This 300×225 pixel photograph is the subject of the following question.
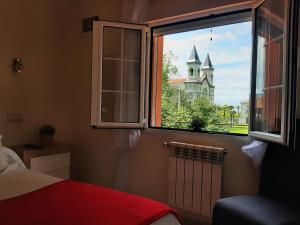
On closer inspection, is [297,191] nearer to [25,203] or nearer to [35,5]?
[25,203]

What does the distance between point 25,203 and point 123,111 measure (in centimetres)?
170

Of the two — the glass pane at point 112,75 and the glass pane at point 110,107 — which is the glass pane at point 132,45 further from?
the glass pane at point 110,107

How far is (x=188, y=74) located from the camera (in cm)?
316

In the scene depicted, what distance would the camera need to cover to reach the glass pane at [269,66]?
2.18m

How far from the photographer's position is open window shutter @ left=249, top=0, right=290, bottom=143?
2.14 meters

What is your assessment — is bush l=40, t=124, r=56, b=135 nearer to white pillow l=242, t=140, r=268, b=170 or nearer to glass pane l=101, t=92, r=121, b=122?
glass pane l=101, t=92, r=121, b=122

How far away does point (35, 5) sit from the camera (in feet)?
11.4

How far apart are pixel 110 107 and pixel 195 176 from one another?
48.4 inches

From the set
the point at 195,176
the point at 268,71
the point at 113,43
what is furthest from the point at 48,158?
the point at 268,71

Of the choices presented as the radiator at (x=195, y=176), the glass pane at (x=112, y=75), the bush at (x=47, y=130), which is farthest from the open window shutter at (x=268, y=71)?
the bush at (x=47, y=130)

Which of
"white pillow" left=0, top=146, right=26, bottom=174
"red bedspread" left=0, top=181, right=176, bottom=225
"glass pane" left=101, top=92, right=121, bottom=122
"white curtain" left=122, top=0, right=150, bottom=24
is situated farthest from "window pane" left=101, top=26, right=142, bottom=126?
"red bedspread" left=0, top=181, right=176, bottom=225

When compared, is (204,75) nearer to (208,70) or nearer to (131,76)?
(208,70)

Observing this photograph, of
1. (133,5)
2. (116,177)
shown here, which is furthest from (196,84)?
(116,177)

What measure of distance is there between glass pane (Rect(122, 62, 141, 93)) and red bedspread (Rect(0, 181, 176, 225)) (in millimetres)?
1478
